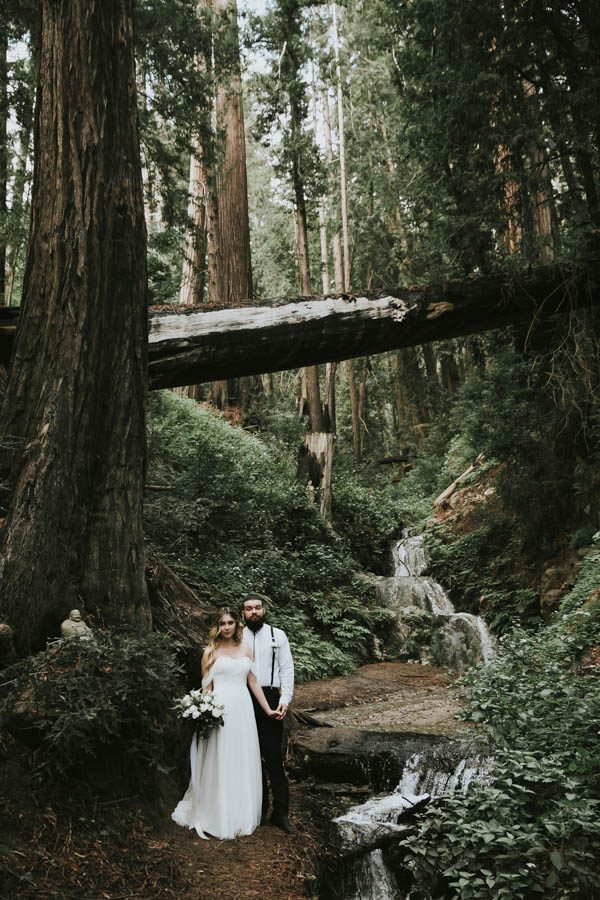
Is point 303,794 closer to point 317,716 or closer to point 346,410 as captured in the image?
point 317,716

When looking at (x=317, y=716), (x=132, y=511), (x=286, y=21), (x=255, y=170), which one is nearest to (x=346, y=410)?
(x=255, y=170)

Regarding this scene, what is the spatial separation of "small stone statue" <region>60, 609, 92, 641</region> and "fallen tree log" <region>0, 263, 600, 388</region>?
4.04m

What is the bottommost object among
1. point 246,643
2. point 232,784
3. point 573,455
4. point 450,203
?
point 232,784

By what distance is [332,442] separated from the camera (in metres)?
16.4

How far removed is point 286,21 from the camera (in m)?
15.0

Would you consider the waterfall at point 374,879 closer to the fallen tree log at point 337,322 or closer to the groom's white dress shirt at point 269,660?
the groom's white dress shirt at point 269,660

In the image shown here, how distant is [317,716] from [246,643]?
3.31 meters

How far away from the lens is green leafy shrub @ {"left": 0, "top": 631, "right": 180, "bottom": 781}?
4.16 m

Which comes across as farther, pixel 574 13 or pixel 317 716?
pixel 574 13

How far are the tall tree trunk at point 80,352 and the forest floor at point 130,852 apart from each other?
1239 mm

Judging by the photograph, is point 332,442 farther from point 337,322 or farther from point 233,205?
point 337,322

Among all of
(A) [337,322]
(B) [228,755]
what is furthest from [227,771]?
(A) [337,322]

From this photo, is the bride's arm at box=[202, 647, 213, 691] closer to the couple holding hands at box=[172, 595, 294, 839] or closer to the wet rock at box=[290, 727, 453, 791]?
the couple holding hands at box=[172, 595, 294, 839]

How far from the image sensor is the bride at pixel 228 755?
497cm
